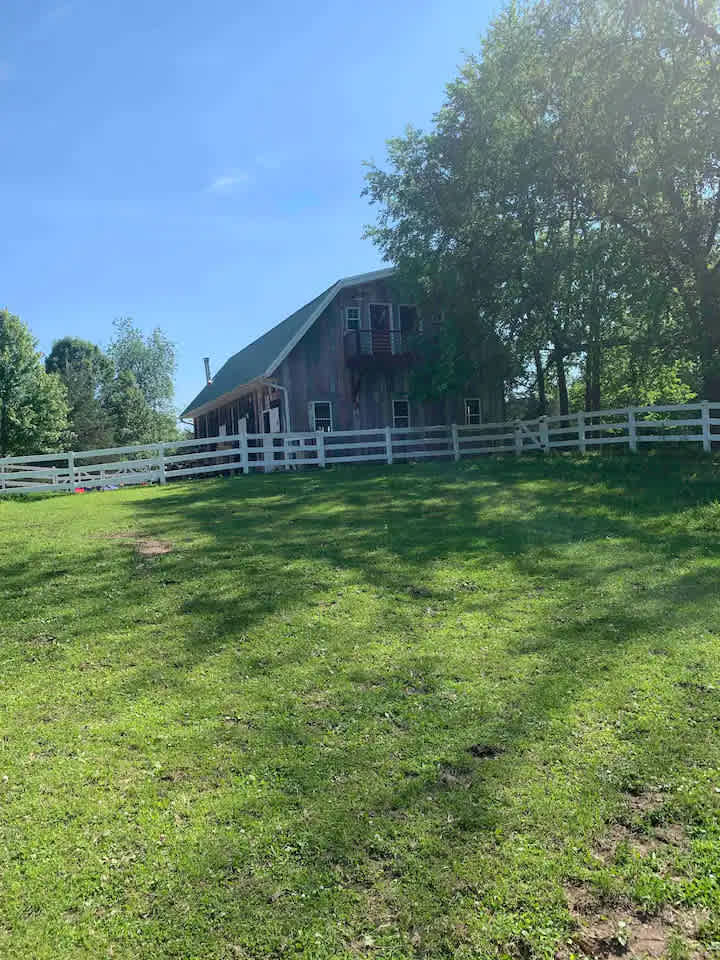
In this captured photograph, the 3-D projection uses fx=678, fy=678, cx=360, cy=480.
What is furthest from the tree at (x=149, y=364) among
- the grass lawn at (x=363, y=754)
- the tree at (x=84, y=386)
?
the grass lawn at (x=363, y=754)

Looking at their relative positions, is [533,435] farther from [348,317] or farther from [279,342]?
[279,342]

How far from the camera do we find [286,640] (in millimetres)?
6020

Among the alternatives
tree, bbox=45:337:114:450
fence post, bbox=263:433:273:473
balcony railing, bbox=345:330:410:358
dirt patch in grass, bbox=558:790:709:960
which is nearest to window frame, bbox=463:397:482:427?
balcony railing, bbox=345:330:410:358

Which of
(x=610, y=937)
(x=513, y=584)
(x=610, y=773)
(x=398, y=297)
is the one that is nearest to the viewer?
(x=610, y=937)

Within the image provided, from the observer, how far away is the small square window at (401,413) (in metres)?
24.8

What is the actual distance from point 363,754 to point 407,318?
22.0 m

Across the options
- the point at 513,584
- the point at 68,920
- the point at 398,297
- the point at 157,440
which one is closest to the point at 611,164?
the point at 398,297

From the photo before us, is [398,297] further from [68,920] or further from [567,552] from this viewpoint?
[68,920]

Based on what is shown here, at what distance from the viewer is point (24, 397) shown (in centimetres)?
3788

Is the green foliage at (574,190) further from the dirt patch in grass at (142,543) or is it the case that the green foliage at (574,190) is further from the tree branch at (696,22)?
the dirt patch in grass at (142,543)

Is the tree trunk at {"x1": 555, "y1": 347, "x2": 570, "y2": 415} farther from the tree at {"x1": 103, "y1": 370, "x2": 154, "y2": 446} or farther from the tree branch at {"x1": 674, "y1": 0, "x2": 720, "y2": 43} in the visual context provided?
the tree at {"x1": 103, "y1": 370, "x2": 154, "y2": 446}

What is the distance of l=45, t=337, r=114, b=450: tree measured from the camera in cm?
4838

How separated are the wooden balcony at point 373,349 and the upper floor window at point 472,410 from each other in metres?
3.38

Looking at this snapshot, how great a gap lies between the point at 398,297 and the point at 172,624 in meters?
19.5
